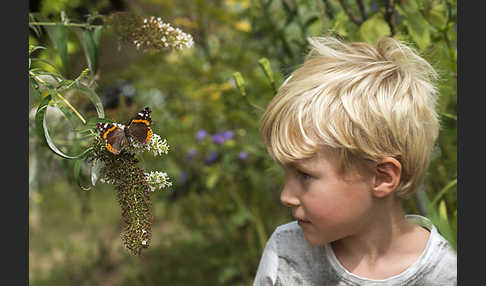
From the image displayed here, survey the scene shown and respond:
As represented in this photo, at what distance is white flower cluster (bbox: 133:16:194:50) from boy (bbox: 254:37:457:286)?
260 mm

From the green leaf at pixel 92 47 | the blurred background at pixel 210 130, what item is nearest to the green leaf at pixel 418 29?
the blurred background at pixel 210 130

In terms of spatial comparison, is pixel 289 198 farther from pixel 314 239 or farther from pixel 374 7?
pixel 374 7

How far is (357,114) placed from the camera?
1.14 m

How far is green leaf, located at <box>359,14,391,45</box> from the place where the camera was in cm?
149

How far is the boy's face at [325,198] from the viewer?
1.17 metres

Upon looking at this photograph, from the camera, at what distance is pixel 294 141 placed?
116cm

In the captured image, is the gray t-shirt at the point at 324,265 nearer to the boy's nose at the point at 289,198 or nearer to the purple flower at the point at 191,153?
the boy's nose at the point at 289,198

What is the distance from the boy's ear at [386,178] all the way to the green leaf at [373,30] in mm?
433

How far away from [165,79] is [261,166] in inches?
24.4

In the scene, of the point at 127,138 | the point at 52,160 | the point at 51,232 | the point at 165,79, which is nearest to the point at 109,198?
the point at 51,232

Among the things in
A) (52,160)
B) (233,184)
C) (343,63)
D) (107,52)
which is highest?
(107,52)

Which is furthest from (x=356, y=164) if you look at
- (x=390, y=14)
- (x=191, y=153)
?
(x=191, y=153)

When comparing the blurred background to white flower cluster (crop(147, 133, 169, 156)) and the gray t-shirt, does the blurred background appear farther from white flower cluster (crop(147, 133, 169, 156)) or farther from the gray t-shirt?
white flower cluster (crop(147, 133, 169, 156))

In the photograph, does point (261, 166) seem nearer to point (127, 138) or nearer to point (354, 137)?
point (354, 137)
